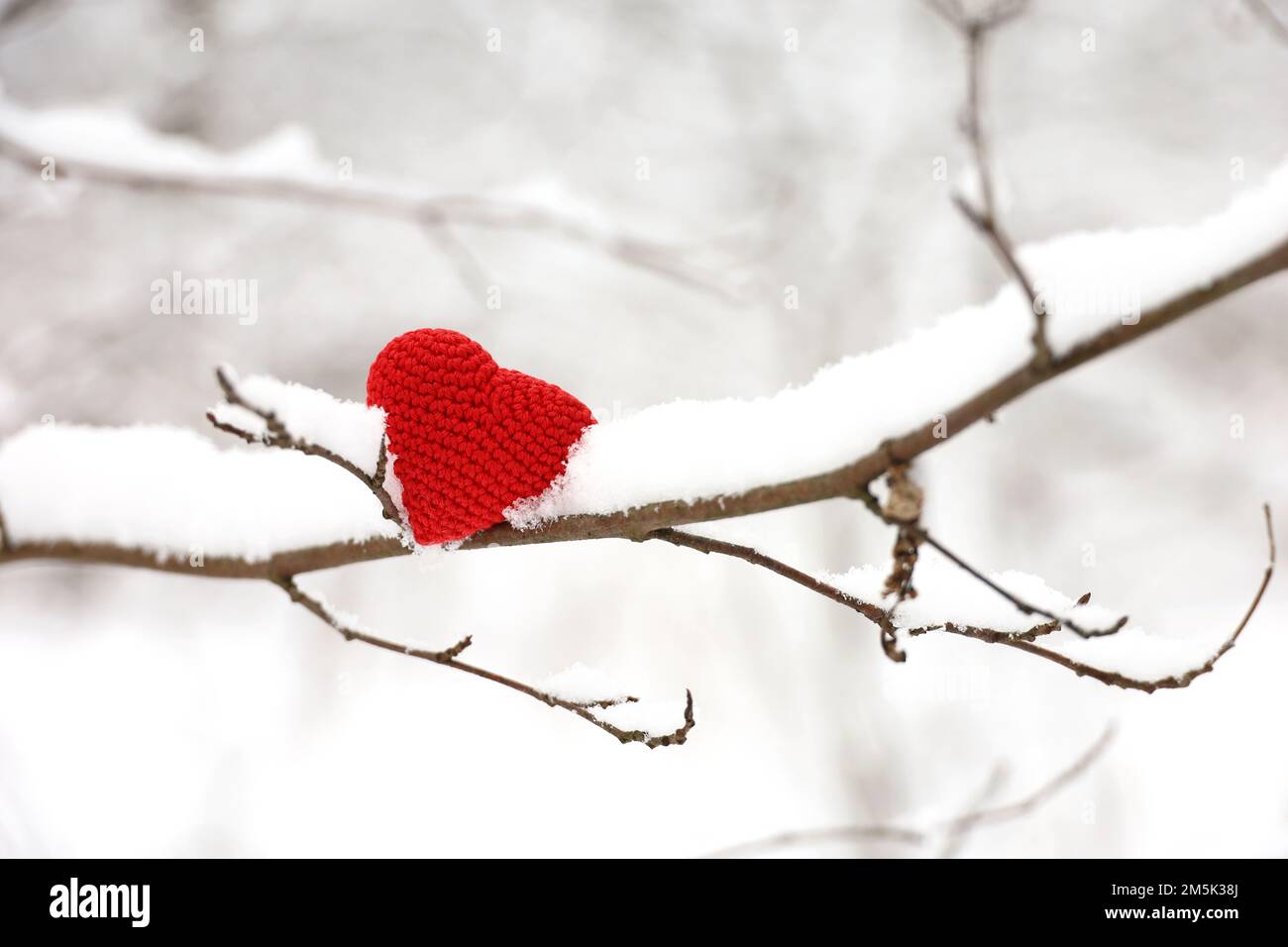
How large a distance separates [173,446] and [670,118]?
3.24 metres

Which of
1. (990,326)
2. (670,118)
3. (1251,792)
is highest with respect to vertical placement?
(670,118)

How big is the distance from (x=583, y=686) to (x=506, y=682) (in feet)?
0.30

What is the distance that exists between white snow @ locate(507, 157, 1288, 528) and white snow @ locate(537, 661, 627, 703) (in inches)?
8.4

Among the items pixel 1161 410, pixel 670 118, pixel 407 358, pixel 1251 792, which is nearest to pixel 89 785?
pixel 407 358

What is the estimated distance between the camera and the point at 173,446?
116 cm

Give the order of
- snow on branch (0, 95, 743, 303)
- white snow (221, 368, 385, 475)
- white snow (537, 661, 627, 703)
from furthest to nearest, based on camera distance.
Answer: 1. snow on branch (0, 95, 743, 303)
2. white snow (537, 661, 627, 703)
3. white snow (221, 368, 385, 475)

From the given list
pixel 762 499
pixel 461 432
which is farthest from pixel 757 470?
pixel 461 432

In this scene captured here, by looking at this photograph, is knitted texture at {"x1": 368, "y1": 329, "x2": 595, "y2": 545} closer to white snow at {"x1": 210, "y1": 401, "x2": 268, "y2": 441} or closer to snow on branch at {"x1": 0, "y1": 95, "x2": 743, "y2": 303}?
white snow at {"x1": 210, "y1": 401, "x2": 268, "y2": 441}

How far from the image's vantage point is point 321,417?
0.83 m

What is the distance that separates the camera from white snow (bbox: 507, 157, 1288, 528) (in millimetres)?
639

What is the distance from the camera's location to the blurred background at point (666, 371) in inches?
135

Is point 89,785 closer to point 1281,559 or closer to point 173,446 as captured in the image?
point 173,446

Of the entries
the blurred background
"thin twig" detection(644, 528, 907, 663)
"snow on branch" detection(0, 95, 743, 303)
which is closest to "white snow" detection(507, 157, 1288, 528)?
"thin twig" detection(644, 528, 907, 663)

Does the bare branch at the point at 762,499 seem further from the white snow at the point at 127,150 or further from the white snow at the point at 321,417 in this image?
the white snow at the point at 127,150
